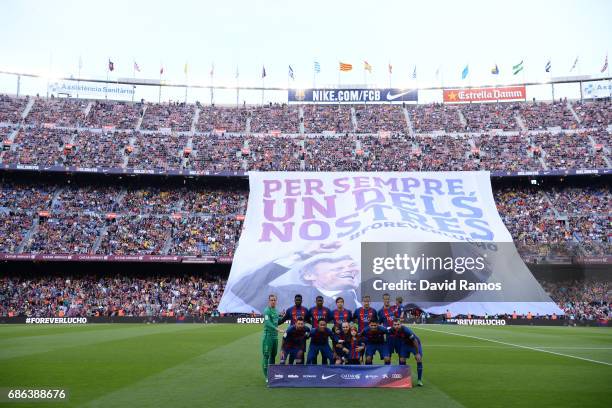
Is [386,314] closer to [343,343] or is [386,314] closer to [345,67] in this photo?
[343,343]

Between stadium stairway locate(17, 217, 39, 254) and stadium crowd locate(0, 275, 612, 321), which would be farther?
stadium stairway locate(17, 217, 39, 254)

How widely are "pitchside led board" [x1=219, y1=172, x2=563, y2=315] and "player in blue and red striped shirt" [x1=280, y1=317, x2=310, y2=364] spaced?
2880 cm

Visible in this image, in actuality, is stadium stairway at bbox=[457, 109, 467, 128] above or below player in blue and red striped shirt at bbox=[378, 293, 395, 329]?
above

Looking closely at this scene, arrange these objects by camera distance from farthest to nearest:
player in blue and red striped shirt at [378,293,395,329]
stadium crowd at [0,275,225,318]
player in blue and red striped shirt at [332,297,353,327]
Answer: stadium crowd at [0,275,225,318]
player in blue and red striped shirt at [378,293,395,329]
player in blue and red striped shirt at [332,297,353,327]

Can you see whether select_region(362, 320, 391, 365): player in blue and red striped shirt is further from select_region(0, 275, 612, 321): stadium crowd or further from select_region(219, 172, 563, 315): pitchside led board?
select_region(0, 275, 612, 321): stadium crowd

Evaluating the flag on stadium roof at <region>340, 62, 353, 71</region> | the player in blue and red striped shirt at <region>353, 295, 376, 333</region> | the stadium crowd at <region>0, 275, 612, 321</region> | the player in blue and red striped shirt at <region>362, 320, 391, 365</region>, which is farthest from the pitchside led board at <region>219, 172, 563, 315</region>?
the player in blue and red striped shirt at <region>362, 320, 391, 365</region>

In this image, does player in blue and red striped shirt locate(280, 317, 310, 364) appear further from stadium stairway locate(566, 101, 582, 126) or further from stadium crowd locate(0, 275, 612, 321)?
stadium stairway locate(566, 101, 582, 126)

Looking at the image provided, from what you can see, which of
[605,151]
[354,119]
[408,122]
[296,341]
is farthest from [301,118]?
[296,341]

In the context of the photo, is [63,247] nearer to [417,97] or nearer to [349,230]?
[349,230]

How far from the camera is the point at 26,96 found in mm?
69000

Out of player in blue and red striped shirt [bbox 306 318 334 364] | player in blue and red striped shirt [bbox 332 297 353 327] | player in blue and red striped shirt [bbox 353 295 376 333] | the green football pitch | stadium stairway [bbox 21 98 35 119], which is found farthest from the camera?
stadium stairway [bbox 21 98 35 119]

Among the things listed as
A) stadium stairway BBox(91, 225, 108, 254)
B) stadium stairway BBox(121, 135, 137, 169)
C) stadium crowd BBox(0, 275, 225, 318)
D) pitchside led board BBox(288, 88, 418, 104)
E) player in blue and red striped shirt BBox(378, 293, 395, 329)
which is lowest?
stadium crowd BBox(0, 275, 225, 318)

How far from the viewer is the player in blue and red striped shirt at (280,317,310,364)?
559 inches

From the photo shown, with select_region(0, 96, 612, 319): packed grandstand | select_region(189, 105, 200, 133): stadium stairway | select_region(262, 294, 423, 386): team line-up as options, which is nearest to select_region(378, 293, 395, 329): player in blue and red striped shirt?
select_region(262, 294, 423, 386): team line-up
